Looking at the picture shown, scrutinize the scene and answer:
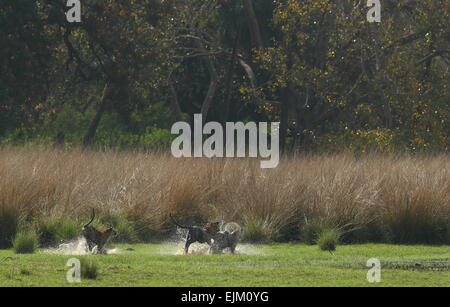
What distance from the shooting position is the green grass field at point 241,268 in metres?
10.6

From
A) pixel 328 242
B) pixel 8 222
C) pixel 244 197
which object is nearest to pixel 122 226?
pixel 8 222

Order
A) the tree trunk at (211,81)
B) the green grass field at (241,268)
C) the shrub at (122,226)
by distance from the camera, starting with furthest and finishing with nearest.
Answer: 1. the tree trunk at (211,81)
2. the shrub at (122,226)
3. the green grass field at (241,268)

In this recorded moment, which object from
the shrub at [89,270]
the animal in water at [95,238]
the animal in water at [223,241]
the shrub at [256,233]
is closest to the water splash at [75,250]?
the animal in water at [95,238]

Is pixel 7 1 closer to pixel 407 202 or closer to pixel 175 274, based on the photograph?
pixel 407 202

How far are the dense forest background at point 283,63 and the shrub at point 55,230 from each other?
44.6 feet

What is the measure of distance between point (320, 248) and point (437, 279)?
3.27 metres

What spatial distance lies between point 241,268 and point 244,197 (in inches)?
188

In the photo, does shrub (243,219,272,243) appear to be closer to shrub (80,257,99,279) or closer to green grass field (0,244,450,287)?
green grass field (0,244,450,287)

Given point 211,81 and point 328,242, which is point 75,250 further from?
point 211,81

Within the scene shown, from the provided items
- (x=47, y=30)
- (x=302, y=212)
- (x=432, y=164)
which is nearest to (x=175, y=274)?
(x=302, y=212)

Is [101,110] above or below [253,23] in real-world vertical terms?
below

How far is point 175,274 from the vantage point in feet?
36.4

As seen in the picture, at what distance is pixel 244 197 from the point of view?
646 inches

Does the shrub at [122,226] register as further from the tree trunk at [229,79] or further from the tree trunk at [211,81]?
the tree trunk at [211,81]
